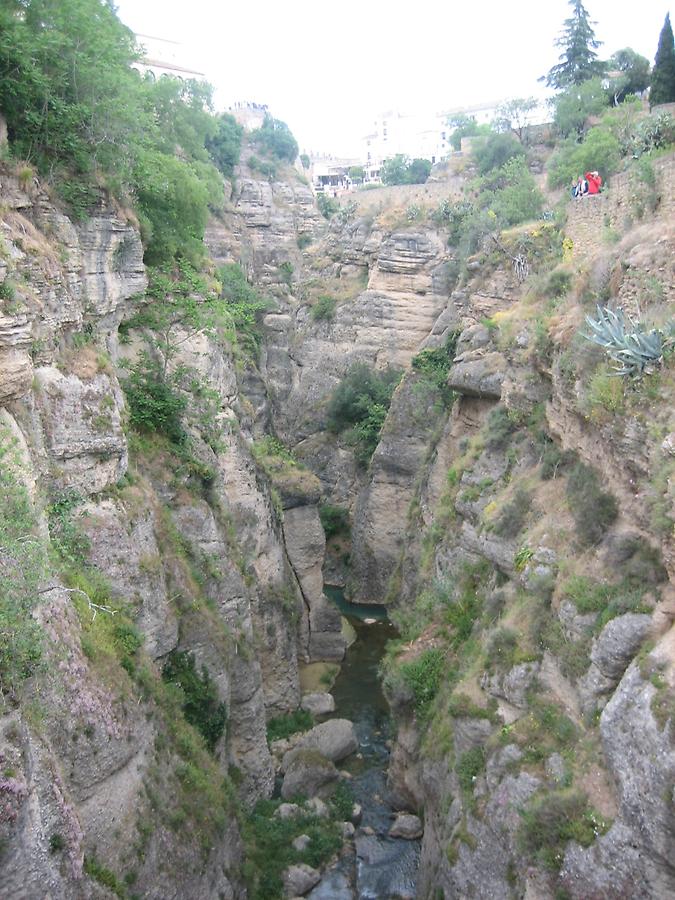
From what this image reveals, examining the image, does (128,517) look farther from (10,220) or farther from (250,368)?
(250,368)

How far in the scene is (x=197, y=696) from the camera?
17188mm

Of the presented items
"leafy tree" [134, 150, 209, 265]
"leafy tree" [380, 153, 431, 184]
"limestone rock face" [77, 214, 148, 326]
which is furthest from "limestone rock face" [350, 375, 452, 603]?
"leafy tree" [380, 153, 431, 184]

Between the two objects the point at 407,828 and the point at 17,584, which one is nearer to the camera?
the point at 17,584

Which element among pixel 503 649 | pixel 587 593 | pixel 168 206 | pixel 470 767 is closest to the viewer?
pixel 587 593

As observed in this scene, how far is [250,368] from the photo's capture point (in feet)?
113

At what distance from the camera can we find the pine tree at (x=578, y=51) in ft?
150

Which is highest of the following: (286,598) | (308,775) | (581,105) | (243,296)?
(581,105)

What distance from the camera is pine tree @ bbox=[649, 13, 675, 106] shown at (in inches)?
1190

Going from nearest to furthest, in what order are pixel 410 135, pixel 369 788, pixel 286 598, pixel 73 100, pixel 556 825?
1. pixel 556 825
2. pixel 73 100
3. pixel 369 788
4. pixel 286 598
5. pixel 410 135

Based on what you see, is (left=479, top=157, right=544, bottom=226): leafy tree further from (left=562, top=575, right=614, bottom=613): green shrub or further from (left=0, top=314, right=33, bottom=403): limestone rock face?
(left=0, top=314, right=33, bottom=403): limestone rock face

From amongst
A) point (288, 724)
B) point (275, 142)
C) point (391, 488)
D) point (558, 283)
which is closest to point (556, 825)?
point (558, 283)

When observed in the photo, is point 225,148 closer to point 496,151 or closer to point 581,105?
point 496,151

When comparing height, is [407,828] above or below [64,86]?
below

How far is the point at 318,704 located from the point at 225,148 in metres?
44.4
